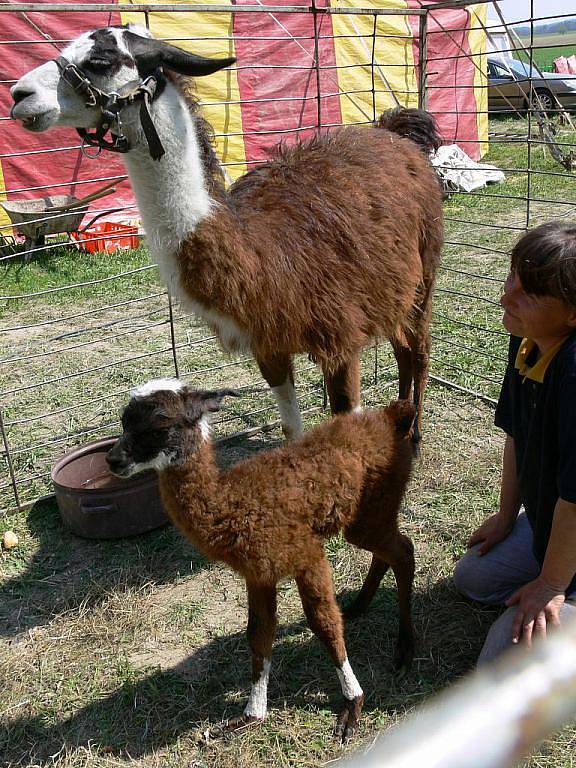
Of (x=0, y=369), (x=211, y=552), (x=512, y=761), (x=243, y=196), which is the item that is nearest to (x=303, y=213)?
(x=243, y=196)

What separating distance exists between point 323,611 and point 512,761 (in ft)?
6.33

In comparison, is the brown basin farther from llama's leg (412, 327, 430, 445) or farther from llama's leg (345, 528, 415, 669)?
llama's leg (412, 327, 430, 445)

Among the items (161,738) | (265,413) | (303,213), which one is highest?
(303,213)

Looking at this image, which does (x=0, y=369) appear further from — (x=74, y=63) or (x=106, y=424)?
(x=74, y=63)

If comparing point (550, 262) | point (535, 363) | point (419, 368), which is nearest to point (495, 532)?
point (535, 363)

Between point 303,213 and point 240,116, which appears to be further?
point 240,116

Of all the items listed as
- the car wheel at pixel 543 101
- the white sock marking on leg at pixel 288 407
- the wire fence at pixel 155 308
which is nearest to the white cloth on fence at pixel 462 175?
the wire fence at pixel 155 308

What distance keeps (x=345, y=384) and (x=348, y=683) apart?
156 cm

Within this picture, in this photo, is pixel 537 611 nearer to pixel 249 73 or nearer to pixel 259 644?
pixel 259 644

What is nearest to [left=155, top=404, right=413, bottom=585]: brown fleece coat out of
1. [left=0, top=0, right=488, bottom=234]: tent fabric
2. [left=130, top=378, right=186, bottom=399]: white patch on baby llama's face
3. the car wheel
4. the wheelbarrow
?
[left=130, top=378, right=186, bottom=399]: white patch on baby llama's face

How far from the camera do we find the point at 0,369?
5926mm

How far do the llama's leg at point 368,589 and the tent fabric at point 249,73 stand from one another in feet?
19.9

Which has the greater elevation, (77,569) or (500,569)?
(500,569)

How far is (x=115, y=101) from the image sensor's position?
9.08 feet
